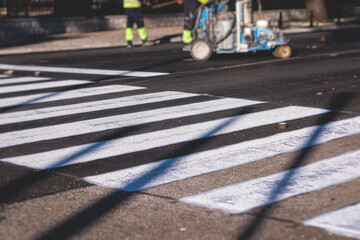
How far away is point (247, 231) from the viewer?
4.21 m

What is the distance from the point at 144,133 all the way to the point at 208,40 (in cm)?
784

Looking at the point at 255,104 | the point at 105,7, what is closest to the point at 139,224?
the point at 255,104

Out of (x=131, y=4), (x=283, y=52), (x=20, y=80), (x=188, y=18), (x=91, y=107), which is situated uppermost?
(x=131, y=4)

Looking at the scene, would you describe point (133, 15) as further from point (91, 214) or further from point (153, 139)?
point (91, 214)

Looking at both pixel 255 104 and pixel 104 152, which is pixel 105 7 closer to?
pixel 255 104

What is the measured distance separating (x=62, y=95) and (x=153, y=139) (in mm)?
3731

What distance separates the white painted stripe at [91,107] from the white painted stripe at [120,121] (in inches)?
0.5

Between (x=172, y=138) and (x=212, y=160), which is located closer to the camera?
(x=212, y=160)

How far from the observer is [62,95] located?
10320 millimetres

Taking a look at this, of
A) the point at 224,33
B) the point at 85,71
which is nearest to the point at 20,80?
the point at 85,71

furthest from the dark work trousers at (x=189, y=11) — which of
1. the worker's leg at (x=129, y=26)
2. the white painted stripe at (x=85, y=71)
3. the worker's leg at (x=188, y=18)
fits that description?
the white painted stripe at (x=85, y=71)

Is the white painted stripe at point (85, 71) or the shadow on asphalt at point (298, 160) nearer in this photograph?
the shadow on asphalt at point (298, 160)

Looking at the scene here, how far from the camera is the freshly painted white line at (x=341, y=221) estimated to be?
163 inches

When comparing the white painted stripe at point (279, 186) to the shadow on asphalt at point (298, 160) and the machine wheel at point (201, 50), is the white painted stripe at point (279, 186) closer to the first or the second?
the shadow on asphalt at point (298, 160)
